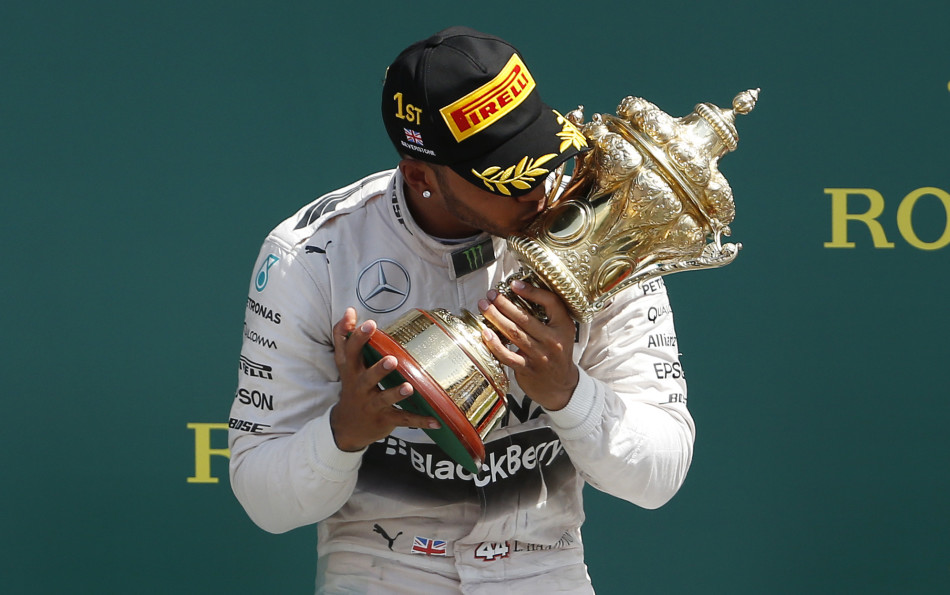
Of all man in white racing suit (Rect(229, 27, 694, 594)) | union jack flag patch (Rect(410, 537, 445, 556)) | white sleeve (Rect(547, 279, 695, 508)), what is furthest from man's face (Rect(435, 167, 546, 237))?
union jack flag patch (Rect(410, 537, 445, 556))

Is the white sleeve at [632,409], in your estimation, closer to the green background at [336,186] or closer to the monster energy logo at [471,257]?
the monster energy logo at [471,257]

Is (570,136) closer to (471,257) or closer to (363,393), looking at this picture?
(471,257)

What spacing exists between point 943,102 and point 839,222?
34cm

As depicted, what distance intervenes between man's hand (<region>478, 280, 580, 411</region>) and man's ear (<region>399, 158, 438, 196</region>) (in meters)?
0.21

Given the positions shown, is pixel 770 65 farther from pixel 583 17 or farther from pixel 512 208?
pixel 512 208

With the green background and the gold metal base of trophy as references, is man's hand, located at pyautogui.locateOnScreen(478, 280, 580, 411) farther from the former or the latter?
the green background

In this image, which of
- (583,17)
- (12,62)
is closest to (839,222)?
(583,17)

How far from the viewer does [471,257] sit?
5.61 ft

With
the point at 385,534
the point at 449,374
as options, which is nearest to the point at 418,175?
the point at 449,374

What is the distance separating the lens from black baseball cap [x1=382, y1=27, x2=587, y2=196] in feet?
4.91

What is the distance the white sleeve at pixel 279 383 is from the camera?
1.67m

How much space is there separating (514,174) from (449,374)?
0.93ft

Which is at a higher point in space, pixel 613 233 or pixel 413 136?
pixel 413 136

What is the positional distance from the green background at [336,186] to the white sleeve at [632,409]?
2.41ft
